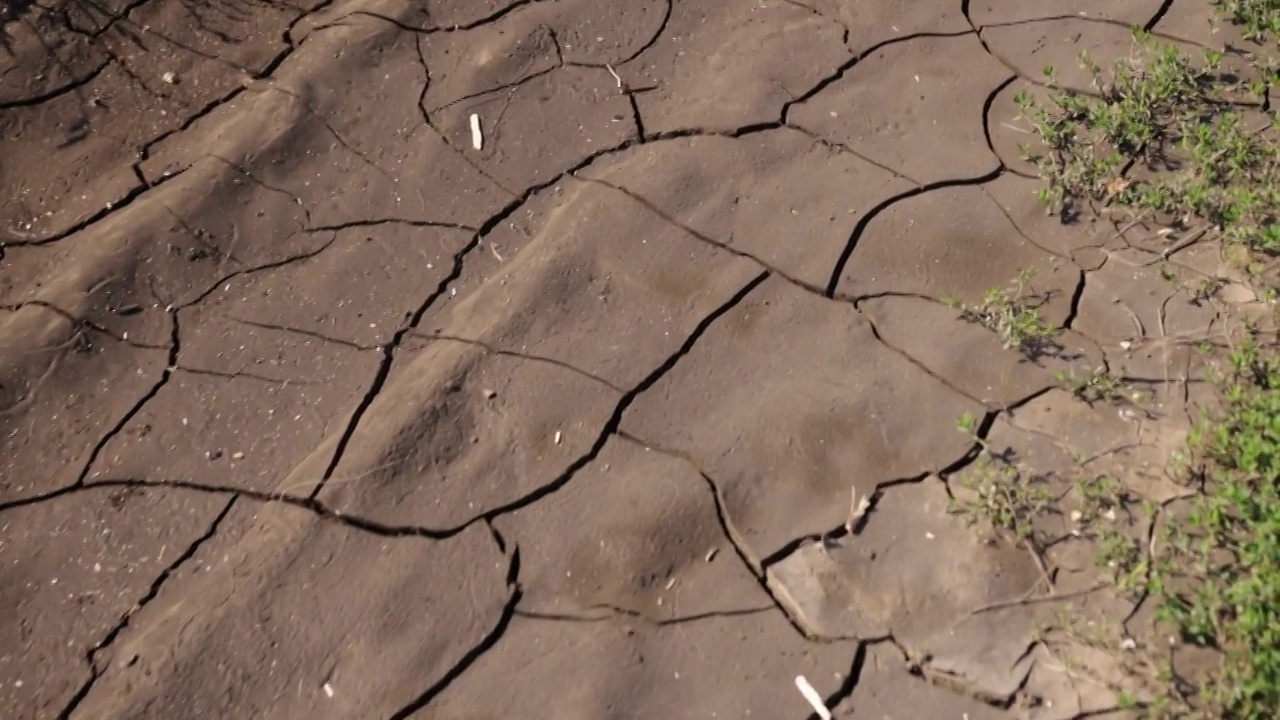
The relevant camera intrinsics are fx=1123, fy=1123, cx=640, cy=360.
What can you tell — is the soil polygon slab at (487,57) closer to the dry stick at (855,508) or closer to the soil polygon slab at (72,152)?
the soil polygon slab at (72,152)

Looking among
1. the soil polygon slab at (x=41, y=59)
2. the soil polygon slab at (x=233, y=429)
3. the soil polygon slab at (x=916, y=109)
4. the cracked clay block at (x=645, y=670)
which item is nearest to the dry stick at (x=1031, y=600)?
the cracked clay block at (x=645, y=670)

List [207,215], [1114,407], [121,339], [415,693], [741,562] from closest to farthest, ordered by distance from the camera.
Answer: [415,693]
[741,562]
[1114,407]
[121,339]
[207,215]

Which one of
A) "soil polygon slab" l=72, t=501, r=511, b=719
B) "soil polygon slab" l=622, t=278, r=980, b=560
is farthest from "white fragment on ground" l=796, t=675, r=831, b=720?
"soil polygon slab" l=72, t=501, r=511, b=719

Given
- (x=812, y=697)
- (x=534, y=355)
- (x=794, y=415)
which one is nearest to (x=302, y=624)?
(x=534, y=355)

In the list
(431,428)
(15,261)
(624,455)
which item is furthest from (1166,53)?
(15,261)

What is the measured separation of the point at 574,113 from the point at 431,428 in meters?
1.16

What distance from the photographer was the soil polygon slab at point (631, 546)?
2.47 metres

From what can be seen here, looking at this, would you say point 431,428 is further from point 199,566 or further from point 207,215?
point 207,215

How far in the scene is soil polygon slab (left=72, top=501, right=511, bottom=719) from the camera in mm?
2367

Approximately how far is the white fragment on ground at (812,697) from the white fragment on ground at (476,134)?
5.90 ft

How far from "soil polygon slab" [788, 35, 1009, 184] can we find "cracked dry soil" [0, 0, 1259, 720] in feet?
0.04

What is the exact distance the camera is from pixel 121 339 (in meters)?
2.94

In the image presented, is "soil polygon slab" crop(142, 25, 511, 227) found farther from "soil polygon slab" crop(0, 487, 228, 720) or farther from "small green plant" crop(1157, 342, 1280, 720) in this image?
"small green plant" crop(1157, 342, 1280, 720)

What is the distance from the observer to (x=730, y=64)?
136 inches
